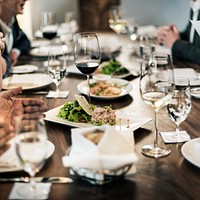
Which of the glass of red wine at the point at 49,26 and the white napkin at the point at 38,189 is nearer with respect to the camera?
the white napkin at the point at 38,189

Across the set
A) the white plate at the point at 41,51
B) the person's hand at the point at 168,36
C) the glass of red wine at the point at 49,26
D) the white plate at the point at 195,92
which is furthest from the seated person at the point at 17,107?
the person's hand at the point at 168,36

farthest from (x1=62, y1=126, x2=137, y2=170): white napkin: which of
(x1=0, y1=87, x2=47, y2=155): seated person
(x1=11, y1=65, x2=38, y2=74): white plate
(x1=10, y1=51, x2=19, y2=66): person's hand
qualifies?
(x1=10, y1=51, x2=19, y2=66): person's hand

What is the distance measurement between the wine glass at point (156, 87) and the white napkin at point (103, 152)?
168 mm

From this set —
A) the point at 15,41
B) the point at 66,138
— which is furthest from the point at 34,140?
the point at 15,41

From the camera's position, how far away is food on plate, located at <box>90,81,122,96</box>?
71.0 inches

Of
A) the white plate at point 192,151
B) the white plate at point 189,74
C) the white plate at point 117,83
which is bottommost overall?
the white plate at point 117,83

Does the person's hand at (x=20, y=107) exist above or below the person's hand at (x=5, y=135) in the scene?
below

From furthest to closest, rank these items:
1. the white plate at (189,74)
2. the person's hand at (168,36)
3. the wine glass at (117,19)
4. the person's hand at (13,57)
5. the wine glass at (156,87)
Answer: the wine glass at (117,19)
the person's hand at (168,36)
the person's hand at (13,57)
the white plate at (189,74)
the wine glass at (156,87)

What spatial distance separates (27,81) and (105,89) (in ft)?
1.41

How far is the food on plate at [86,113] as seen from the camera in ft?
4.59

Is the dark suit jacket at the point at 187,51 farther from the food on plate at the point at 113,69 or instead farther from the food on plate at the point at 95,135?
the food on plate at the point at 95,135

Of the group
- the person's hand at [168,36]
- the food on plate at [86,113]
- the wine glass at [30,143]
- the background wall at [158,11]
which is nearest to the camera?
the wine glass at [30,143]

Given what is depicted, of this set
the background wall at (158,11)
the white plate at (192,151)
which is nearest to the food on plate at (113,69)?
the white plate at (192,151)

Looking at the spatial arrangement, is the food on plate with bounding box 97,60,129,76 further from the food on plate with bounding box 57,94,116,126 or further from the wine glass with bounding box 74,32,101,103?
the food on plate with bounding box 57,94,116,126
